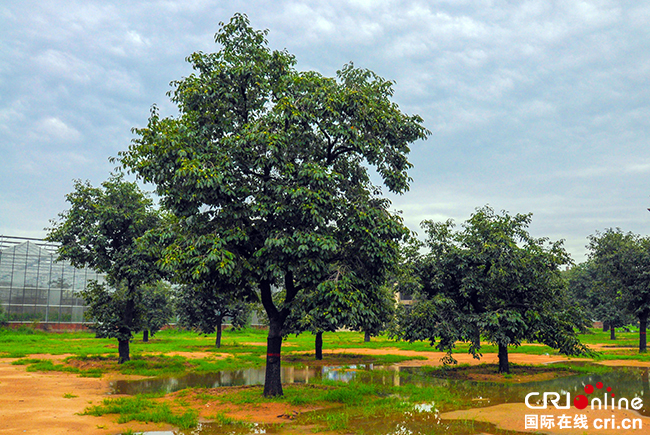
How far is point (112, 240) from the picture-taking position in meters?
27.4

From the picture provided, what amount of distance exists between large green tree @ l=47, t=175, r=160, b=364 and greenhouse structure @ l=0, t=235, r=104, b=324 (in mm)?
32185

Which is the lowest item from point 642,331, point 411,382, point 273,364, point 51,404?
point 411,382

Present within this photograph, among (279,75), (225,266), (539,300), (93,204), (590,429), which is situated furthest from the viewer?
(93,204)

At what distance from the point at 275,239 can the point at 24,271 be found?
53.9m

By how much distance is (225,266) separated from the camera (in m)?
14.4

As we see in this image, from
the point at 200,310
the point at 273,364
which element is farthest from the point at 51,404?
the point at 200,310

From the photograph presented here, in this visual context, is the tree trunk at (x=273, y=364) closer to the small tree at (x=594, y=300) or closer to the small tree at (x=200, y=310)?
the small tree at (x=200, y=310)

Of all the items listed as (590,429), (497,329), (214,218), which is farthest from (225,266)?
(497,329)

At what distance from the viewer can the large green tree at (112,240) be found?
26030 millimetres

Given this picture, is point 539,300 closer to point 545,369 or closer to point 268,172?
point 545,369

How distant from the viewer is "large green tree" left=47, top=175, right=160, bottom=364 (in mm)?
26030

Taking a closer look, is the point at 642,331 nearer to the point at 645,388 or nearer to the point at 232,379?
the point at 645,388

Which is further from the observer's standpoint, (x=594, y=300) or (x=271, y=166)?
(x=594, y=300)

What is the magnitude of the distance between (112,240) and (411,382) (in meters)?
18.2
